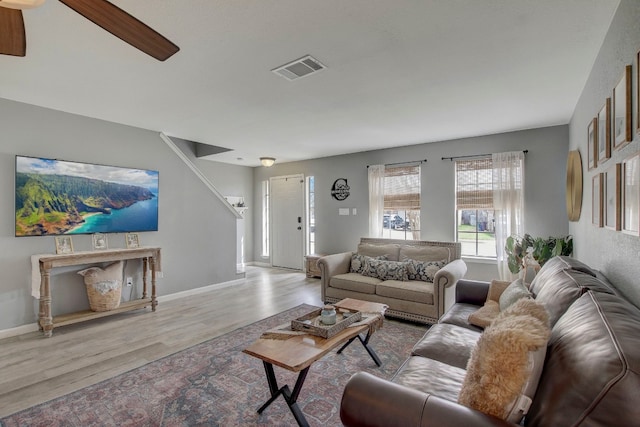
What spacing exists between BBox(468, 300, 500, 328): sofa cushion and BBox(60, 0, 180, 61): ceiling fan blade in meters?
2.62

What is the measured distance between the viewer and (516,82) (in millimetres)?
2768

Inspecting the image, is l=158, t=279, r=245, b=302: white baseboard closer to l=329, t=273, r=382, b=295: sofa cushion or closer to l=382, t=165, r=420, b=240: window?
l=329, t=273, r=382, b=295: sofa cushion

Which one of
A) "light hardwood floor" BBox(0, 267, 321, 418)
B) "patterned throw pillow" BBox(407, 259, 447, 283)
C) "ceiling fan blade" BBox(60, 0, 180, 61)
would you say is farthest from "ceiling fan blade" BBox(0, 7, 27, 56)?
"patterned throw pillow" BBox(407, 259, 447, 283)

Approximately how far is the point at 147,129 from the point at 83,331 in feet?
8.58

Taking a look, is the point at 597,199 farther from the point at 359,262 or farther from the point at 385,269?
the point at 359,262

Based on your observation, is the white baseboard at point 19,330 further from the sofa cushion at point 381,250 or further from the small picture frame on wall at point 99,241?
the sofa cushion at point 381,250

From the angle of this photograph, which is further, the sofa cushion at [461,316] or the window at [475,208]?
the window at [475,208]

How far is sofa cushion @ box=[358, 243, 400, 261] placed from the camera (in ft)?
14.5

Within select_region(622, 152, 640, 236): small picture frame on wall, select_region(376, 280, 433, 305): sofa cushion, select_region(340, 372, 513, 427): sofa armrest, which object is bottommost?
select_region(376, 280, 433, 305): sofa cushion

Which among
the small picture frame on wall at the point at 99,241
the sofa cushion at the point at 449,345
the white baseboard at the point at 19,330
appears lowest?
the white baseboard at the point at 19,330

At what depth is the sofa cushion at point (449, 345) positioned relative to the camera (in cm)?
182

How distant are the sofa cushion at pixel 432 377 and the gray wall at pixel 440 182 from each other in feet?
11.2

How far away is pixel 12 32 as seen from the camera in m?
1.63

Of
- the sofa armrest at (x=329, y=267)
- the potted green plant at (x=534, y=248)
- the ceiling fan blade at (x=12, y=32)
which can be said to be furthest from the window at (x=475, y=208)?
the ceiling fan blade at (x=12, y=32)
